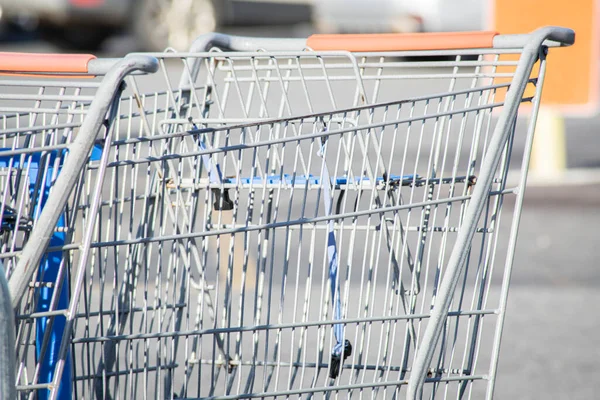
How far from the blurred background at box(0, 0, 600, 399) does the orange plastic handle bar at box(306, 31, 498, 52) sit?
5.83 feet

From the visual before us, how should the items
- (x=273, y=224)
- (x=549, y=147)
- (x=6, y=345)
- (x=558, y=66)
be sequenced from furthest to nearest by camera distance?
(x=549, y=147) → (x=558, y=66) → (x=273, y=224) → (x=6, y=345)

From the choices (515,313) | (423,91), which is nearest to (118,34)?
(423,91)

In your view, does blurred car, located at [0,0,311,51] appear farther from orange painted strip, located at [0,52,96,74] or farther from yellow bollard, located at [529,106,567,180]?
orange painted strip, located at [0,52,96,74]

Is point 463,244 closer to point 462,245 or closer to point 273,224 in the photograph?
point 462,245

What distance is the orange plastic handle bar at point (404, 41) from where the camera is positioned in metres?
2.42

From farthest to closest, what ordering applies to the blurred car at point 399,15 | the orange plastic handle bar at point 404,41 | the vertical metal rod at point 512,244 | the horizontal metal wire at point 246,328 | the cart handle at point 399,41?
the blurred car at point 399,15
the orange plastic handle bar at point 404,41
the cart handle at point 399,41
the vertical metal rod at point 512,244
the horizontal metal wire at point 246,328

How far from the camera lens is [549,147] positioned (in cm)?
711

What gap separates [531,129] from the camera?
224 cm

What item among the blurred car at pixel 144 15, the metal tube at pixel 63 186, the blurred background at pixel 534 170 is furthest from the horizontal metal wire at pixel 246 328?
the blurred car at pixel 144 15

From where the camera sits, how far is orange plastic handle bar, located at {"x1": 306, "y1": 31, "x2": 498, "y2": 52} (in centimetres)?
242

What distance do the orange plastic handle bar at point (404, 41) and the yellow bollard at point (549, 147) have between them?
4.67 metres

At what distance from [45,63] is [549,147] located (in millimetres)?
5603

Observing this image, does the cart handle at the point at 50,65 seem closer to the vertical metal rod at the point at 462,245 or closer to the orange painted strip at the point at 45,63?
the orange painted strip at the point at 45,63

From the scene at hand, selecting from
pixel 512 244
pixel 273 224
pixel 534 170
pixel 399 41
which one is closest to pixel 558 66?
pixel 534 170
